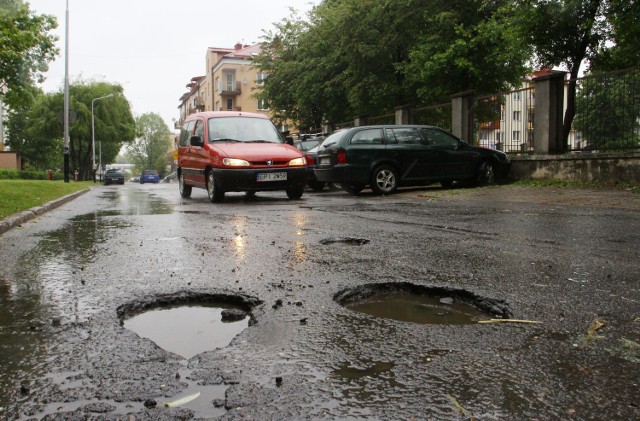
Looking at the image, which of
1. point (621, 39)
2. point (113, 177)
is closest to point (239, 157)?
point (621, 39)

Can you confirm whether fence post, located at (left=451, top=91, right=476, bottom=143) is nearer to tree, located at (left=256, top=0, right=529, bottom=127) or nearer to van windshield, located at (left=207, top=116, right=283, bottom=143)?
tree, located at (left=256, top=0, right=529, bottom=127)

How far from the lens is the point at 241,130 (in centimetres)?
1291

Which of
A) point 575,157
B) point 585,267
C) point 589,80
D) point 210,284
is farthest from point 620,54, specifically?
point 210,284

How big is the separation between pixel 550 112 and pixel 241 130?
795 centimetres

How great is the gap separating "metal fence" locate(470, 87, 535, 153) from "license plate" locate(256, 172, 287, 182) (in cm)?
720

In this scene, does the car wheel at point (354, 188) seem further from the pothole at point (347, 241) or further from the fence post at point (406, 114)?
the pothole at point (347, 241)

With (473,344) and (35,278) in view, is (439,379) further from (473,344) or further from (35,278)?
(35,278)

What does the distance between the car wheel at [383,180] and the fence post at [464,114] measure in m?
5.00

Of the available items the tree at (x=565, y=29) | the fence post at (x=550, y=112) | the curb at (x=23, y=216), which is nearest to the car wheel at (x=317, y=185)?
the fence post at (x=550, y=112)

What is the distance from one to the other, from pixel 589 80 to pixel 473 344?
12.9 m

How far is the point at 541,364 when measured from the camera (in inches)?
89.9

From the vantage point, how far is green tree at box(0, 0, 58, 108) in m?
25.0

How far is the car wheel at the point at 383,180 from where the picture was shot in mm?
13414

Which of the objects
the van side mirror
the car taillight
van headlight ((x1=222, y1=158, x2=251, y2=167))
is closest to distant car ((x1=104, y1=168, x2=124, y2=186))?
the van side mirror
